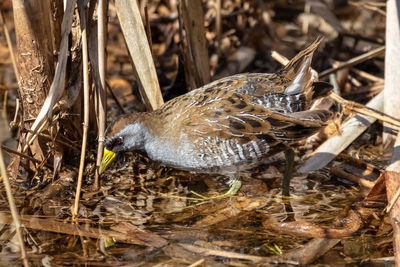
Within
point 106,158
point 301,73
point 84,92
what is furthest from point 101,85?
point 301,73

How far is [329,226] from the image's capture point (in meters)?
3.49

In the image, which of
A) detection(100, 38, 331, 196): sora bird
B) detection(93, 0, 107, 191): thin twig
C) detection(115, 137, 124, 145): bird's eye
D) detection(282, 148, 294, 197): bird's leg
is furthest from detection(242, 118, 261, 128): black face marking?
detection(93, 0, 107, 191): thin twig

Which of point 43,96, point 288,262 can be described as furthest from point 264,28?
point 288,262

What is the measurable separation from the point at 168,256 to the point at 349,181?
1.81 meters

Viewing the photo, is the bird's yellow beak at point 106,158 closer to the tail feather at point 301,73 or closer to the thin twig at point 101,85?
the thin twig at point 101,85

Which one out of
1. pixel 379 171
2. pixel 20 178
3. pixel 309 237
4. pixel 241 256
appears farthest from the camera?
pixel 379 171

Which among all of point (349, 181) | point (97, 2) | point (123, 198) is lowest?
point (349, 181)

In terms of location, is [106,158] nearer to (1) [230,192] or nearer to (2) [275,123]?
(1) [230,192]

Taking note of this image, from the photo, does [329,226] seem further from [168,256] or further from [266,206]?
[168,256]

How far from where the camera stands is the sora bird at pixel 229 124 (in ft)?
11.9

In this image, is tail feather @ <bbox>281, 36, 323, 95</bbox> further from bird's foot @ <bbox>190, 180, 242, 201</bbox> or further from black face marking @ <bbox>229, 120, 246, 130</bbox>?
bird's foot @ <bbox>190, 180, 242, 201</bbox>

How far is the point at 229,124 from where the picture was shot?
11.8ft

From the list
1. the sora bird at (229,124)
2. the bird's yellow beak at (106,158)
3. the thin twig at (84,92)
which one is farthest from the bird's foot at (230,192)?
the thin twig at (84,92)

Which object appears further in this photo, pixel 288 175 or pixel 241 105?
pixel 288 175
